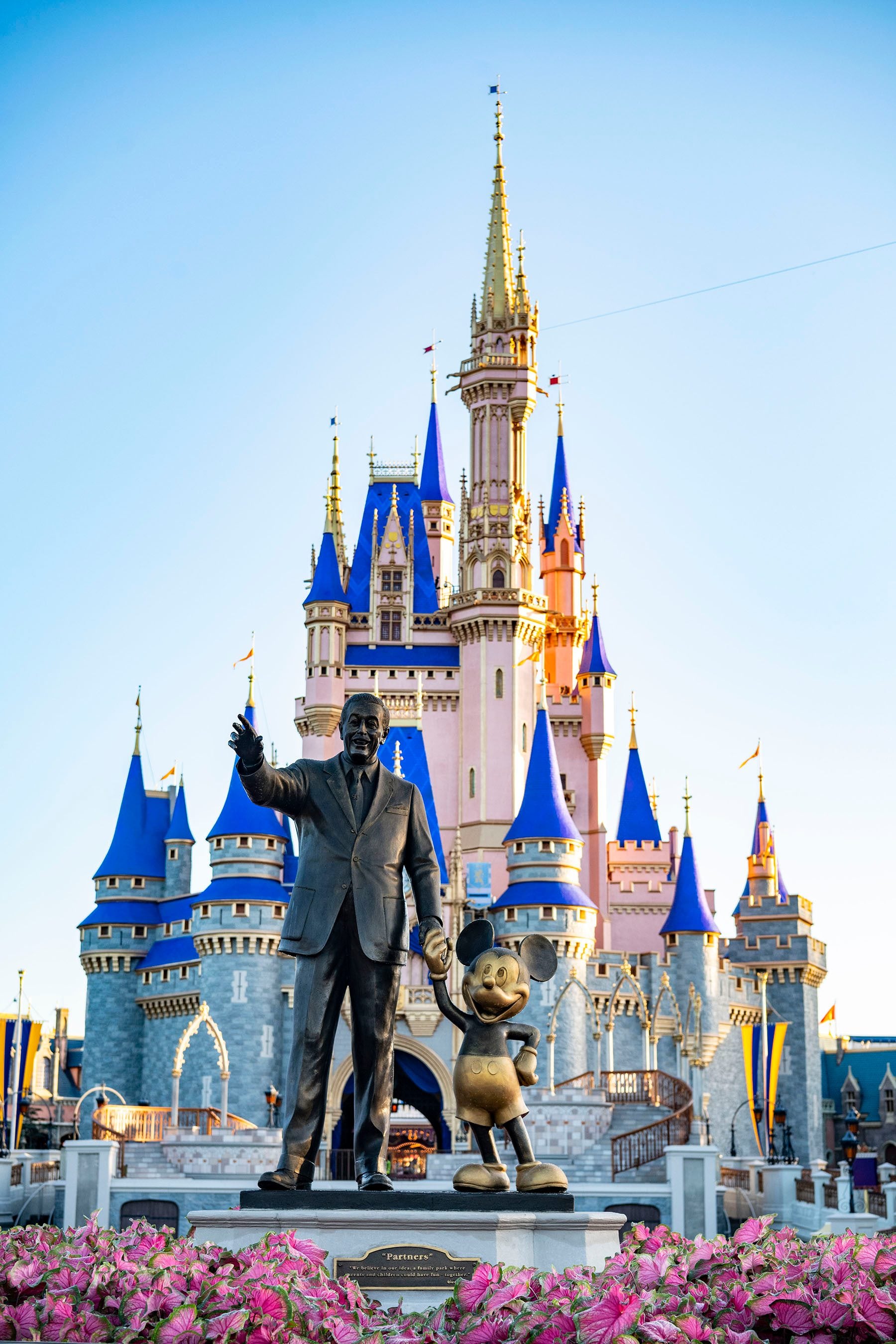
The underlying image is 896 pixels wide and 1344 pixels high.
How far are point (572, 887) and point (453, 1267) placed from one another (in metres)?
37.2

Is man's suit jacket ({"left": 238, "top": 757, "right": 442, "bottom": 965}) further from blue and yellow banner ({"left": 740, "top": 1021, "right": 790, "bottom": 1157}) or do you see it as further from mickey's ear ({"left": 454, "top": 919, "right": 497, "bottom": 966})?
blue and yellow banner ({"left": 740, "top": 1021, "right": 790, "bottom": 1157})

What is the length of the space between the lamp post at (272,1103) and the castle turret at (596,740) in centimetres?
1513

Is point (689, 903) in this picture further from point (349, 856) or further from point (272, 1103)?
point (349, 856)

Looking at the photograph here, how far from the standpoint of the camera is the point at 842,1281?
5.29 meters

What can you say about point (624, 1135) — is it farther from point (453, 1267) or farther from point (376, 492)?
point (376, 492)

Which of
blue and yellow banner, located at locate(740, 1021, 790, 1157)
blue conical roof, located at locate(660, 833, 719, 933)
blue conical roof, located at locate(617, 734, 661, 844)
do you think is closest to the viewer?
blue and yellow banner, located at locate(740, 1021, 790, 1157)

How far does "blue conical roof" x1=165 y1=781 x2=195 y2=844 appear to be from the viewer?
167 feet

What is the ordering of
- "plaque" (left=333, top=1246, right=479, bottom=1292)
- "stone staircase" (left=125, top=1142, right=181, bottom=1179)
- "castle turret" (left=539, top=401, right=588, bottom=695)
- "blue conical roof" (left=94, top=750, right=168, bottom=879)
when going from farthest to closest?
"castle turret" (left=539, top=401, right=588, bottom=695), "blue conical roof" (left=94, top=750, right=168, bottom=879), "stone staircase" (left=125, top=1142, right=181, bottom=1179), "plaque" (left=333, top=1246, right=479, bottom=1292)

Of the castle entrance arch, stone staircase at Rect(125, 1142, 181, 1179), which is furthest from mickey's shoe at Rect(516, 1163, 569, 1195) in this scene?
the castle entrance arch

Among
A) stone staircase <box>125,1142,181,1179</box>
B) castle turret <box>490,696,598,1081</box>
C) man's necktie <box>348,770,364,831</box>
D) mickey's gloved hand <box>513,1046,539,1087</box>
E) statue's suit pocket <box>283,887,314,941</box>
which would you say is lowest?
stone staircase <box>125,1142,181,1179</box>

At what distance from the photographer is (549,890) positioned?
44.4 meters

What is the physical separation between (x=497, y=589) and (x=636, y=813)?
379 inches

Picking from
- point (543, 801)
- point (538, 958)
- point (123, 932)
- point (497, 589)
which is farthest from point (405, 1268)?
point (497, 589)

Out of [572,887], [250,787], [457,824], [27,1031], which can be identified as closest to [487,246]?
[457,824]
